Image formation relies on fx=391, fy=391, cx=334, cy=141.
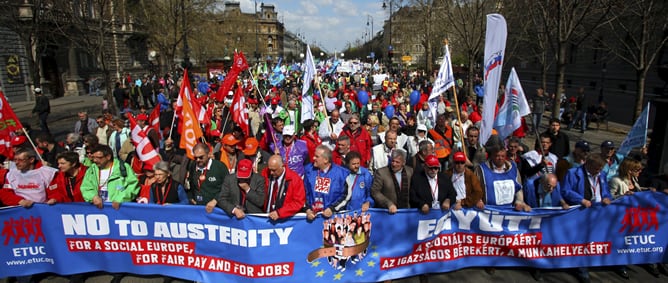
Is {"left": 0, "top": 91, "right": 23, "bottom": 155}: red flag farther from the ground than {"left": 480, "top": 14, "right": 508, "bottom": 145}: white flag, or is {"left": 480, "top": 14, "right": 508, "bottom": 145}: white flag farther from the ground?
{"left": 480, "top": 14, "right": 508, "bottom": 145}: white flag

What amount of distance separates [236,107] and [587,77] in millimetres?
35050

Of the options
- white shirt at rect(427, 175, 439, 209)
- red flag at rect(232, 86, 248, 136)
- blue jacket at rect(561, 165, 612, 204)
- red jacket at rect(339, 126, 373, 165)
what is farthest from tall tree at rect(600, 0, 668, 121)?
red flag at rect(232, 86, 248, 136)

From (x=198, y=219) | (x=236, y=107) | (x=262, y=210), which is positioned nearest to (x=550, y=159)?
(x=262, y=210)

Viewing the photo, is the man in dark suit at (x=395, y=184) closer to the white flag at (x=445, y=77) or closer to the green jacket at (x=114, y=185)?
the white flag at (x=445, y=77)

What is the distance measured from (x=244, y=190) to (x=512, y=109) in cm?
396

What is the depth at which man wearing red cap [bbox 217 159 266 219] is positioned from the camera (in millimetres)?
4293

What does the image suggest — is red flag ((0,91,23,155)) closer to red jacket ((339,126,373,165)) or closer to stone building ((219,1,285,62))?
red jacket ((339,126,373,165))

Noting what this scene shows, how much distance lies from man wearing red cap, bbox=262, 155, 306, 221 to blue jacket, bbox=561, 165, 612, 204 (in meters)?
3.14

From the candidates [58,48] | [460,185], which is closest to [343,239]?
[460,185]

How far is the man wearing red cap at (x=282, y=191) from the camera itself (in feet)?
14.0

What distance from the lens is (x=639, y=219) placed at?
4.69m

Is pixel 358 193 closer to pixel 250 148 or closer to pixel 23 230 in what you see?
pixel 250 148

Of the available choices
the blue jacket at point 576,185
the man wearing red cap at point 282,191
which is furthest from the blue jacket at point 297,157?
the blue jacket at point 576,185

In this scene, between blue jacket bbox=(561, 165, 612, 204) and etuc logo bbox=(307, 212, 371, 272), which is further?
blue jacket bbox=(561, 165, 612, 204)
